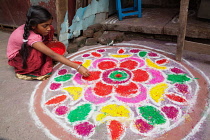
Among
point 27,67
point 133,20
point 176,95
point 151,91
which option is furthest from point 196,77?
point 27,67

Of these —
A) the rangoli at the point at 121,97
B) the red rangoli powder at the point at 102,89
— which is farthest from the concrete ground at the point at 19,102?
the red rangoli powder at the point at 102,89

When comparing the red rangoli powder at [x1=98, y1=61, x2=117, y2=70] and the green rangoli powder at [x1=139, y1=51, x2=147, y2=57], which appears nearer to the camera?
the red rangoli powder at [x1=98, y1=61, x2=117, y2=70]

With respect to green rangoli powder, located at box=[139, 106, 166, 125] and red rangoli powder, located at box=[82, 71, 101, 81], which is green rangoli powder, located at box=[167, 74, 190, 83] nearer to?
green rangoli powder, located at box=[139, 106, 166, 125]

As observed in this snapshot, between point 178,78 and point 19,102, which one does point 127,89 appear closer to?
point 178,78

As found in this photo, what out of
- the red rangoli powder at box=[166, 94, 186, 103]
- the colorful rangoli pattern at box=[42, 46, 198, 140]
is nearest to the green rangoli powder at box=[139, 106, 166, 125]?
the colorful rangoli pattern at box=[42, 46, 198, 140]

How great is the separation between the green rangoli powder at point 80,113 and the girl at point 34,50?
49 cm

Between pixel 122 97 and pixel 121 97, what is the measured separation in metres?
0.01

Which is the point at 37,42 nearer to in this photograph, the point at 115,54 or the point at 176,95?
the point at 115,54

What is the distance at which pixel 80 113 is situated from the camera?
1919mm

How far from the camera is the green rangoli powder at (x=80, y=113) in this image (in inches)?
73.1

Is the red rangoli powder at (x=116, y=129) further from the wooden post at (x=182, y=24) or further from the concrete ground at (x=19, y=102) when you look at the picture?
the wooden post at (x=182, y=24)

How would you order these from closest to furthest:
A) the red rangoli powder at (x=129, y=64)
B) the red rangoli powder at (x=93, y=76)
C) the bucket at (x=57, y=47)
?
the red rangoli powder at (x=93, y=76) < the red rangoli powder at (x=129, y=64) < the bucket at (x=57, y=47)

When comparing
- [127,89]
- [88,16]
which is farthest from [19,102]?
[88,16]

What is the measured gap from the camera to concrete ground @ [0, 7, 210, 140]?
1.71 m
